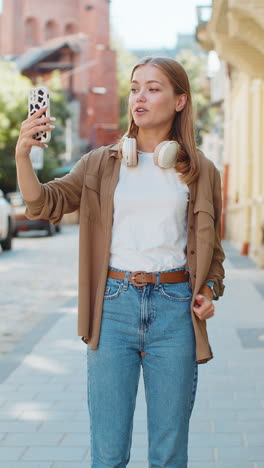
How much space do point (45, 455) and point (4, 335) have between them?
4377 millimetres

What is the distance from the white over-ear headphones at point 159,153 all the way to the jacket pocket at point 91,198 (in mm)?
154

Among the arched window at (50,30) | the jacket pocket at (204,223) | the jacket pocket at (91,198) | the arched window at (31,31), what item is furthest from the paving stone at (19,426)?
the arched window at (31,31)

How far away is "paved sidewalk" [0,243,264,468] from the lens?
181 inches

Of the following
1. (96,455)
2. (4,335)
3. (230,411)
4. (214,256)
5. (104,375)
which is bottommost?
(4,335)

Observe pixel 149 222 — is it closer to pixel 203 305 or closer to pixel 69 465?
pixel 203 305

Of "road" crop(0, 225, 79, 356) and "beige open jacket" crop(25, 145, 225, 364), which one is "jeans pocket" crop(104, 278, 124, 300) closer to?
"beige open jacket" crop(25, 145, 225, 364)

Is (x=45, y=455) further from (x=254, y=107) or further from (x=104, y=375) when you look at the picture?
(x=254, y=107)

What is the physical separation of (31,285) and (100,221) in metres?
10.9

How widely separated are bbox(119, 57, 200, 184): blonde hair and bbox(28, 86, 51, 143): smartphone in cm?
33

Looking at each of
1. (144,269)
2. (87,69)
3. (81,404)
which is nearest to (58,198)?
(144,269)

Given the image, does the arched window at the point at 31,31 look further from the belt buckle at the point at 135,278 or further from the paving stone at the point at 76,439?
the belt buckle at the point at 135,278

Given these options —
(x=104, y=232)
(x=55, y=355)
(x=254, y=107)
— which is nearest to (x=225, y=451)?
(x=104, y=232)

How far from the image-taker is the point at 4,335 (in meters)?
8.90

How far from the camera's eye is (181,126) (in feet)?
10.7
